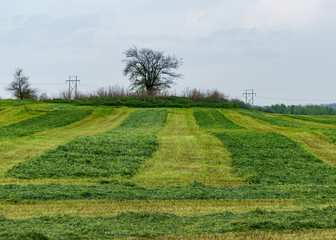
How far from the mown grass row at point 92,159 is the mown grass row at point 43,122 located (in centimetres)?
585

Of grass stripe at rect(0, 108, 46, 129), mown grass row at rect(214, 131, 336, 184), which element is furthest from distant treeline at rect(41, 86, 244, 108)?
mown grass row at rect(214, 131, 336, 184)

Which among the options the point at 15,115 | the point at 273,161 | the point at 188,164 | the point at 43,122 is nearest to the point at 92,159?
the point at 188,164

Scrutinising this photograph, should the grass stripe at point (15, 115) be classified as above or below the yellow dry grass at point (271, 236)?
above

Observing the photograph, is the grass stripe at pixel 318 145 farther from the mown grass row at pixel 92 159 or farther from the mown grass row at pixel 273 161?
the mown grass row at pixel 92 159

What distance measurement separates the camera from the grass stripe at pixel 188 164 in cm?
1286

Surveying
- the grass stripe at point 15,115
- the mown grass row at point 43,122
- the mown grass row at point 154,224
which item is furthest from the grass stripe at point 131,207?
the grass stripe at point 15,115

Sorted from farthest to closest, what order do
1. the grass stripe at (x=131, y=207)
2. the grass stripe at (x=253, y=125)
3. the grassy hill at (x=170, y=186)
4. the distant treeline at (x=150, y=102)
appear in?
1. the distant treeline at (x=150, y=102)
2. the grass stripe at (x=253, y=125)
3. the grass stripe at (x=131, y=207)
4. the grassy hill at (x=170, y=186)

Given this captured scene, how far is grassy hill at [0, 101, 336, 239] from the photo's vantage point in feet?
24.2

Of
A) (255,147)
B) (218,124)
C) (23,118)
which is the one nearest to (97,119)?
(23,118)

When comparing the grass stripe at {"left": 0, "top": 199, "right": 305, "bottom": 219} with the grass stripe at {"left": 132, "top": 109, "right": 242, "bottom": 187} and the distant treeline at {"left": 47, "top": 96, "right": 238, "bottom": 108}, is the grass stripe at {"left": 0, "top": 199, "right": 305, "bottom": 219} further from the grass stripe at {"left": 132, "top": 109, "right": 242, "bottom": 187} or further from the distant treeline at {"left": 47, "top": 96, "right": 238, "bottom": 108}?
the distant treeline at {"left": 47, "top": 96, "right": 238, "bottom": 108}

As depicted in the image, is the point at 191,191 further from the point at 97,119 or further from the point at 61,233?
the point at 97,119

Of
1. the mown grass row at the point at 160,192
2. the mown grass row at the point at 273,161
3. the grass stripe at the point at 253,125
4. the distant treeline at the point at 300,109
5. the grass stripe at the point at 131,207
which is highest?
the distant treeline at the point at 300,109

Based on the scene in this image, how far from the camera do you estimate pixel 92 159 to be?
49.5ft

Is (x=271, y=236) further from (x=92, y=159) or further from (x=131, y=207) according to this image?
(x=92, y=159)
